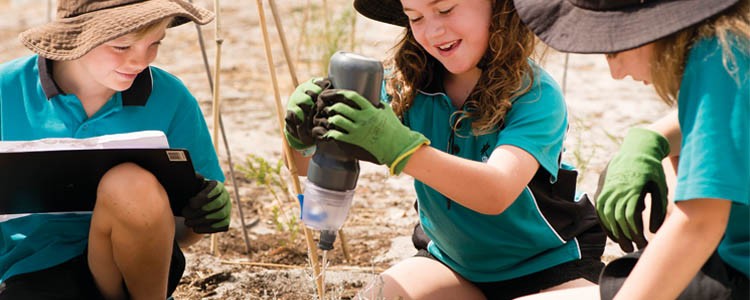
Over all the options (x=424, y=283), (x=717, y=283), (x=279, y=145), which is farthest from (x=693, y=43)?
(x=279, y=145)

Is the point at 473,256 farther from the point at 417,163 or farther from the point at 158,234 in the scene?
the point at 158,234

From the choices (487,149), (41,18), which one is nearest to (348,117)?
(487,149)

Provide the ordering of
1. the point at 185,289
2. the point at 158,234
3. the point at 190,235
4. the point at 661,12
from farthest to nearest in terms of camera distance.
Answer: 1. the point at 185,289
2. the point at 190,235
3. the point at 158,234
4. the point at 661,12

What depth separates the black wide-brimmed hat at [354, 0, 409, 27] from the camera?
7.77ft

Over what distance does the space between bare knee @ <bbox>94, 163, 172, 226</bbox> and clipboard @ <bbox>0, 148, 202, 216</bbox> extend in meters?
0.03

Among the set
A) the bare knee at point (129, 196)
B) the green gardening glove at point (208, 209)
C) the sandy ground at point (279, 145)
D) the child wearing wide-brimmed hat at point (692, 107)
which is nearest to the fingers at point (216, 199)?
the green gardening glove at point (208, 209)

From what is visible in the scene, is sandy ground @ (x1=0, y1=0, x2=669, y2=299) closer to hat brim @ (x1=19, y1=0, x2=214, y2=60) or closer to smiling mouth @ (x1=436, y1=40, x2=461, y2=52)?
smiling mouth @ (x1=436, y1=40, x2=461, y2=52)

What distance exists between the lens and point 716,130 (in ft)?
5.17

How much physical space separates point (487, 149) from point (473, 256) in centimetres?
30

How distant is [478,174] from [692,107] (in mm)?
501

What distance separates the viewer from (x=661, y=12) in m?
1.64

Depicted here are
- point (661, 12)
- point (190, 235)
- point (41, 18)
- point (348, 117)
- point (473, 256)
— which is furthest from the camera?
point (41, 18)

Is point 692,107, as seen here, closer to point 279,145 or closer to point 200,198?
point 200,198

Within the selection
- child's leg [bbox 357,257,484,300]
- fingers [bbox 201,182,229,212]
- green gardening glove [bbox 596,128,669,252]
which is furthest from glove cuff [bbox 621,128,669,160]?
fingers [bbox 201,182,229,212]
